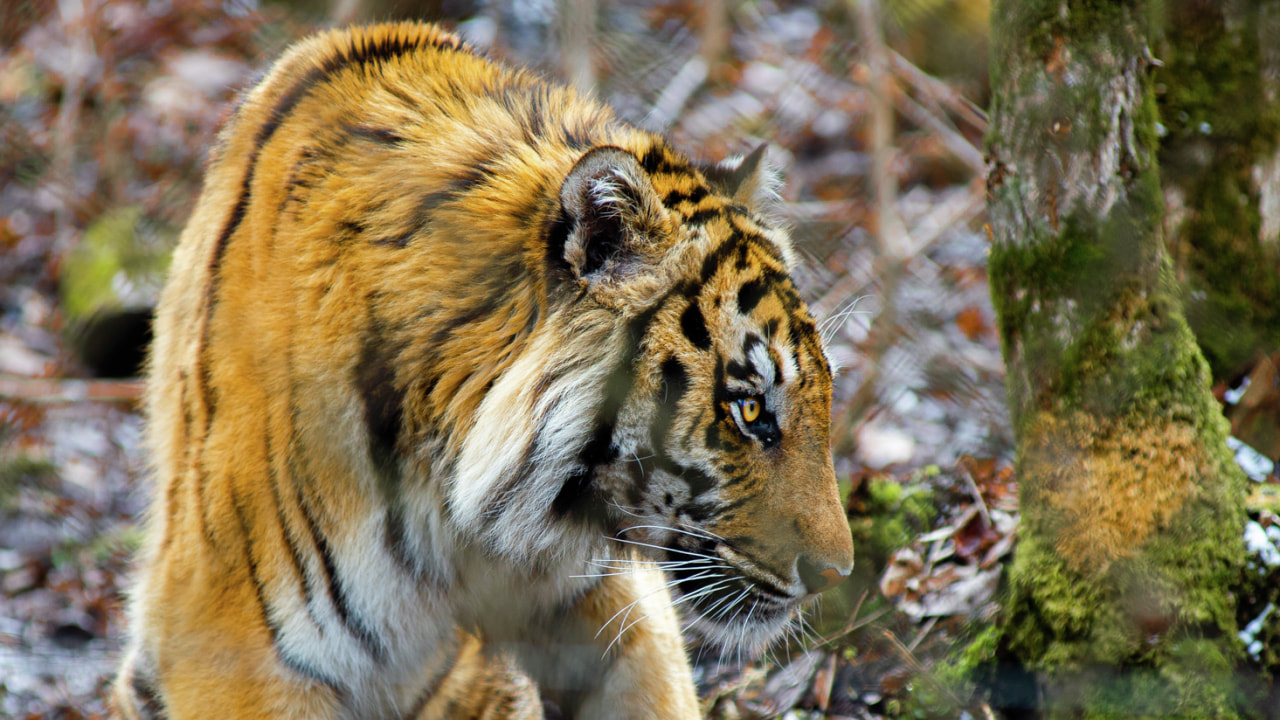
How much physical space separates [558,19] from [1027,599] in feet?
12.5

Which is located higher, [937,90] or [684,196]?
[684,196]

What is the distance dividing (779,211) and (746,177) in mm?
811

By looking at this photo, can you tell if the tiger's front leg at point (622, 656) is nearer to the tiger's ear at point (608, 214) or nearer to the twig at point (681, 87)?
the tiger's ear at point (608, 214)

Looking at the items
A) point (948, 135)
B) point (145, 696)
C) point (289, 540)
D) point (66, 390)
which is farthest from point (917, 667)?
point (66, 390)

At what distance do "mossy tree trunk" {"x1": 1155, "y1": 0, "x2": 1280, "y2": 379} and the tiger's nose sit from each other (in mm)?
1523

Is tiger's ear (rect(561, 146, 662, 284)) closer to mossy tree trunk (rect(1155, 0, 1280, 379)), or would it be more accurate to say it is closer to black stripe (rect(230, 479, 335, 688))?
black stripe (rect(230, 479, 335, 688))

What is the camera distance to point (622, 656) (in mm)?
2363

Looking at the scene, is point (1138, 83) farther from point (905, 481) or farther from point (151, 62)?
point (151, 62)

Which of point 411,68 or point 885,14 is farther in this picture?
point 885,14

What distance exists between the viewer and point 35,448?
4461 millimetres

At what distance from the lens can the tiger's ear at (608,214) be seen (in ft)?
5.63

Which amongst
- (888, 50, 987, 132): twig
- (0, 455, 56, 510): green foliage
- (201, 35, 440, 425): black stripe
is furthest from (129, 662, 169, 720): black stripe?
(888, 50, 987, 132): twig

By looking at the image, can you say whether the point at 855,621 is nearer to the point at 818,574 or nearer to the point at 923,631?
the point at 923,631

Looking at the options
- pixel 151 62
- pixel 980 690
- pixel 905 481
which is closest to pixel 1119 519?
pixel 980 690
